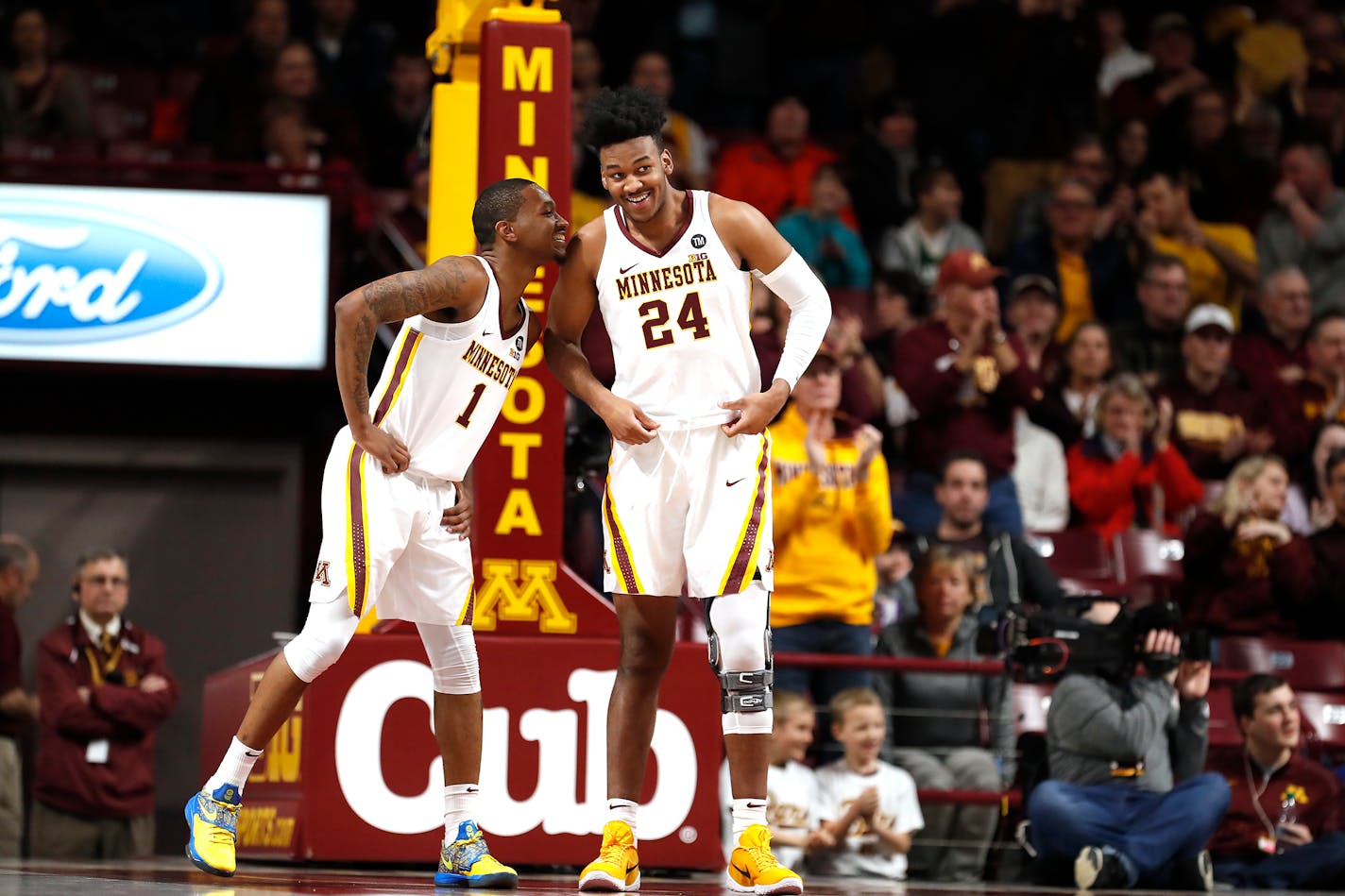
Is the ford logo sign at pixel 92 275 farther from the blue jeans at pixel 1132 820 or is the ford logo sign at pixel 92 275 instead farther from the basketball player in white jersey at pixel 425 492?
the blue jeans at pixel 1132 820

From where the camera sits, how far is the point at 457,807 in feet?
18.4

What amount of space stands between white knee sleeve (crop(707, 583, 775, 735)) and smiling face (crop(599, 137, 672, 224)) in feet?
3.77

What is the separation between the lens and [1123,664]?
740cm

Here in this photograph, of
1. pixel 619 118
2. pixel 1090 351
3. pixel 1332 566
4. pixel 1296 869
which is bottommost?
pixel 1296 869

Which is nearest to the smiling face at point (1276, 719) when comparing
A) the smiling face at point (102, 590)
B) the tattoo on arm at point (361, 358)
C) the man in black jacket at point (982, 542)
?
the man in black jacket at point (982, 542)

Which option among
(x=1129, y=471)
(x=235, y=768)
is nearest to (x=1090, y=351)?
(x=1129, y=471)

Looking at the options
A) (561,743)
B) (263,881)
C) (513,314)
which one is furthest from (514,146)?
(263,881)

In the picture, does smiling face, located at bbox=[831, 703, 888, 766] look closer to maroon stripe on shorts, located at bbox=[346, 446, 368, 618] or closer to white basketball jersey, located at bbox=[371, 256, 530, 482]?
white basketball jersey, located at bbox=[371, 256, 530, 482]

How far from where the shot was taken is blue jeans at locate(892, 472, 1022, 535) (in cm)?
935

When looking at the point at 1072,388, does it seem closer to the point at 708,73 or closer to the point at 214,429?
the point at 708,73

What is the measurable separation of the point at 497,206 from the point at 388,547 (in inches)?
42.8

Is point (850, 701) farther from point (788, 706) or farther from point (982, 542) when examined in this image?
point (982, 542)

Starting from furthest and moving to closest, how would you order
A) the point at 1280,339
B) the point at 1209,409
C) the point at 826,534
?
the point at 1280,339 → the point at 1209,409 → the point at 826,534

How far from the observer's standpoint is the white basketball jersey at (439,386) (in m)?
5.47
